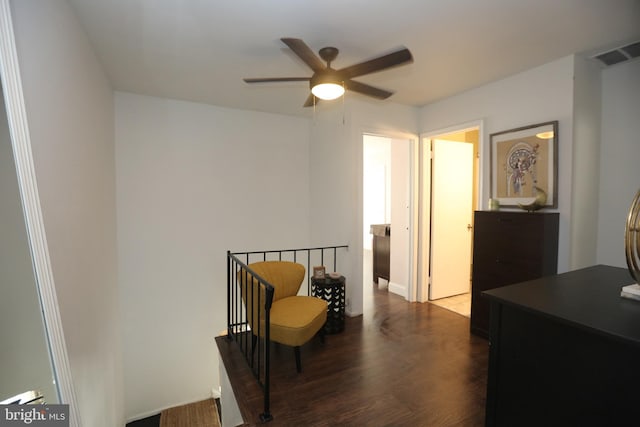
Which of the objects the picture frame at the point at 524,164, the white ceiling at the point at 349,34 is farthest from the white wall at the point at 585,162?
the white ceiling at the point at 349,34

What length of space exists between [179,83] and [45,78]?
1.72m

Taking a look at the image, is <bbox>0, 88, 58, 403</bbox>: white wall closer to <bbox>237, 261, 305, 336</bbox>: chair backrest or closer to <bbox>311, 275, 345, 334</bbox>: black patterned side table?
<bbox>237, 261, 305, 336</bbox>: chair backrest

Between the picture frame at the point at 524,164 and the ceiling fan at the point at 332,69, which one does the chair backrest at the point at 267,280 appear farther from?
the picture frame at the point at 524,164

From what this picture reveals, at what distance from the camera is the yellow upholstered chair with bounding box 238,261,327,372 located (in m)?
2.27

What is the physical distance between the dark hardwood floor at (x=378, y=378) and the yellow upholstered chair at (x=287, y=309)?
0.28 metres

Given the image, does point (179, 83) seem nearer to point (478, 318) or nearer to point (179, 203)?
point (179, 203)

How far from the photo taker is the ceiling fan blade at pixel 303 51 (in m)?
1.72

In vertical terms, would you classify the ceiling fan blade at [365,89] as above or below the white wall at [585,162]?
above

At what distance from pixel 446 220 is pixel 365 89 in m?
2.40

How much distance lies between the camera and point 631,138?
8.34 ft

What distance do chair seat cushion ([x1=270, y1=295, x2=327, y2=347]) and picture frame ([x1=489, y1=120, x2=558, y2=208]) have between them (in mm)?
2141

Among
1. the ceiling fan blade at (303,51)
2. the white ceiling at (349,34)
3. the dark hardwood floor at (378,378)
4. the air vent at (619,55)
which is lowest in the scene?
the dark hardwood floor at (378,378)

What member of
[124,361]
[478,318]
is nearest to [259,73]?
[478,318]

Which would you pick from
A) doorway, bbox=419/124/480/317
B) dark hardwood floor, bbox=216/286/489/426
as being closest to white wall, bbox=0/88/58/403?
dark hardwood floor, bbox=216/286/489/426
